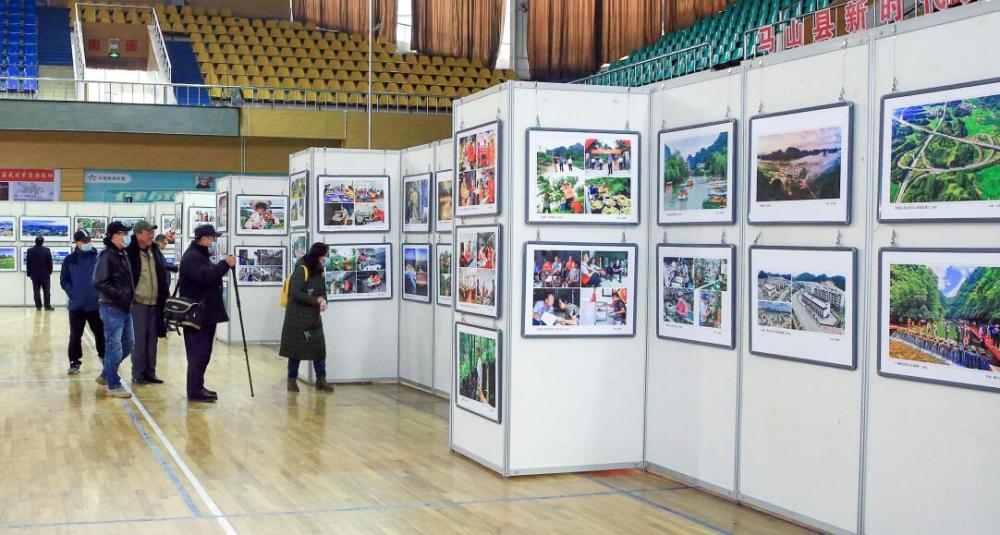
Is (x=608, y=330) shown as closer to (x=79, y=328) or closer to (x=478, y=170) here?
(x=478, y=170)

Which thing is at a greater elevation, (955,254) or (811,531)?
(955,254)

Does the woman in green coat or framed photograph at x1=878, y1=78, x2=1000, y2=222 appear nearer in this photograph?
framed photograph at x1=878, y1=78, x2=1000, y2=222

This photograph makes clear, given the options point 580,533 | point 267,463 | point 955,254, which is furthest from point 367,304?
point 955,254

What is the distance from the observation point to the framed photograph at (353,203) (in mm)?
12547

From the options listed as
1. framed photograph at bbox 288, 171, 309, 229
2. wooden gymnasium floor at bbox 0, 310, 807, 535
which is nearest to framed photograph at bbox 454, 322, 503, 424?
wooden gymnasium floor at bbox 0, 310, 807, 535

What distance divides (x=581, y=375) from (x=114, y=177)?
2100 centimetres

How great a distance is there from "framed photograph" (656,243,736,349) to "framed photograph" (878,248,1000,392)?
1326 mm

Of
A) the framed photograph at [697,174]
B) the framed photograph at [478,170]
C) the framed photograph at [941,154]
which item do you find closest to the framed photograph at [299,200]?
the framed photograph at [478,170]

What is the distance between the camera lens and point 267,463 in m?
8.15

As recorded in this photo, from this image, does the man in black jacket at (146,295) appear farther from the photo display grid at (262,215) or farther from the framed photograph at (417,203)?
the photo display grid at (262,215)

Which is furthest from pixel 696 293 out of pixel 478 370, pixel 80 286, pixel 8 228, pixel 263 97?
pixel 8 228

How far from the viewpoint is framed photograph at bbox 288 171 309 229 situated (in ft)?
42.1

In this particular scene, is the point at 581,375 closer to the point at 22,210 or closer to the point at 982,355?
the point at 982,355

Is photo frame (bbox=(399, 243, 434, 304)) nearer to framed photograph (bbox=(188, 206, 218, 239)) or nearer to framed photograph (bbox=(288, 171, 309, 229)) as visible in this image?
framed photograph (bbox=(288, 171, 309, 229))
